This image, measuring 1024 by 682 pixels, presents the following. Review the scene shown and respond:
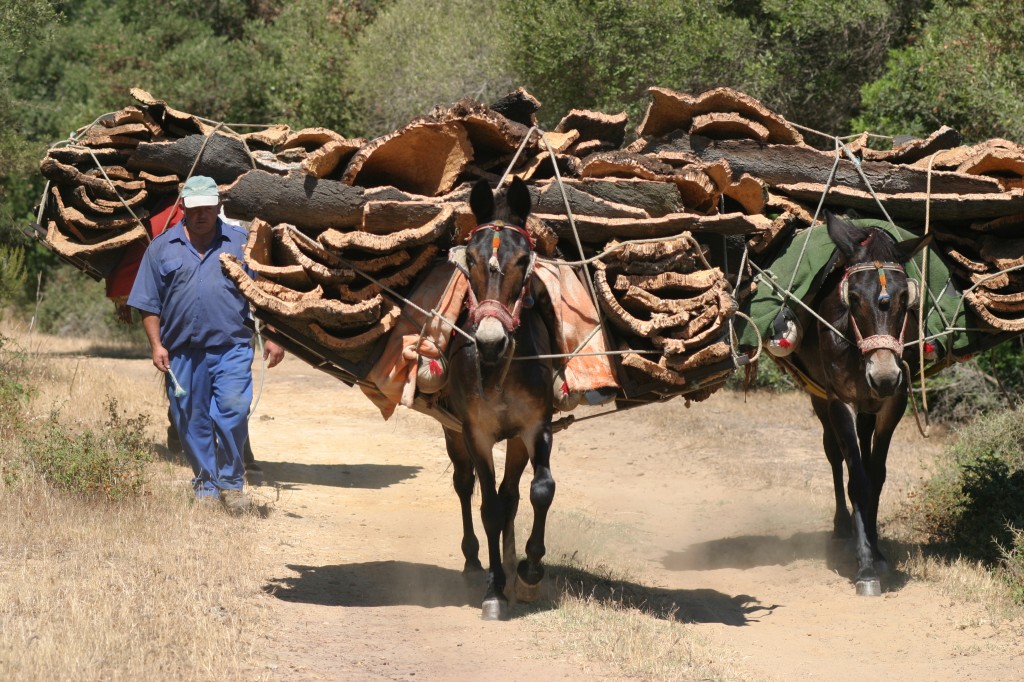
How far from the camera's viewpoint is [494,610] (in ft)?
21.6

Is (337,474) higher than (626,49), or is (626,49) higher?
(626,49)

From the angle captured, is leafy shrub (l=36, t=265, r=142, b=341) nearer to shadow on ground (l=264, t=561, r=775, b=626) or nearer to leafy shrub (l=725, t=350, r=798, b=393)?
leafy shrub (l=725, t=350, r=798, b=393)

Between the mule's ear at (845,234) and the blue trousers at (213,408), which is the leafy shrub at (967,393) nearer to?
the mule's ear at (845,234)

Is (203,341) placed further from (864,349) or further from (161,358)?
(864,349)

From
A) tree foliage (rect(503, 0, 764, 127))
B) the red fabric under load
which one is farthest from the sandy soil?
tree foliage (rect(503, 0, 764, 127))

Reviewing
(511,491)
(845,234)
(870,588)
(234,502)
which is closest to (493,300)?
(511,491)

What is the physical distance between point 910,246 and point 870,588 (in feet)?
7.36

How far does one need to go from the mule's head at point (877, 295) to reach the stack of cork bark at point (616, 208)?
0.39 m

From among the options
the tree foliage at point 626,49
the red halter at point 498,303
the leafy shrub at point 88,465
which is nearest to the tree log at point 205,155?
the red halter at point 498,303

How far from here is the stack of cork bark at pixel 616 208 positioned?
6426 mm

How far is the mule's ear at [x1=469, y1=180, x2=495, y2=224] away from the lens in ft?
20.9

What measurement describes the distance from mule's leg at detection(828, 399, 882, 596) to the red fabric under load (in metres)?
5.32

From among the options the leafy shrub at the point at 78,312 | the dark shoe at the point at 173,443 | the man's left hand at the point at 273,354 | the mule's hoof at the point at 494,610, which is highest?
the man's left hand at the point at 273,354

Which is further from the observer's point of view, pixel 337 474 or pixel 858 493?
pixel 337 474
